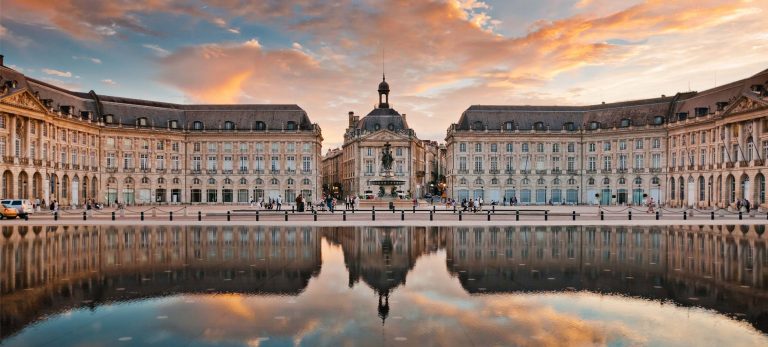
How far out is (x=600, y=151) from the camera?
96000 mm

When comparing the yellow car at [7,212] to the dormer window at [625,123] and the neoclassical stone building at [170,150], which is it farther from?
the dormer window at [625,123]

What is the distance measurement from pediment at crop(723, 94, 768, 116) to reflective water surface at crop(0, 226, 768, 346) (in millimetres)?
45094

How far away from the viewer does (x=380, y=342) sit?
9.88m

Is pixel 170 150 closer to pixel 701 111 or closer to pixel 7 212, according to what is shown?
pixel 7 212

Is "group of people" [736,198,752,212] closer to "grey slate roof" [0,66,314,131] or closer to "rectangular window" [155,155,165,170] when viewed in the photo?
"grey slate roof" [0,66,314,131]

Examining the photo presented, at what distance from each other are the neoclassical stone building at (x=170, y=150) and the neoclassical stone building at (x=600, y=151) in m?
29.9

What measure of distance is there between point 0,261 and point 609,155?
91.6 meters

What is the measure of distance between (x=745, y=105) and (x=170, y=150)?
83418mm

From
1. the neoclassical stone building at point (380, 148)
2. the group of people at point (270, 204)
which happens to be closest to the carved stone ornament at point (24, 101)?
the group of people at point (270, 204)

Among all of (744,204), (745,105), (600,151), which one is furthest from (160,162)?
(745,105)

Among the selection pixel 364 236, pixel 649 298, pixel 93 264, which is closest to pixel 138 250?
pixel 93 264

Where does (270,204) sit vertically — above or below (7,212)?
below

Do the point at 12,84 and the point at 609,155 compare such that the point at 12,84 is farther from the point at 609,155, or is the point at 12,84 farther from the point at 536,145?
the point at 609,155

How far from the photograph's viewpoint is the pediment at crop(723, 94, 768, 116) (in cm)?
6190
